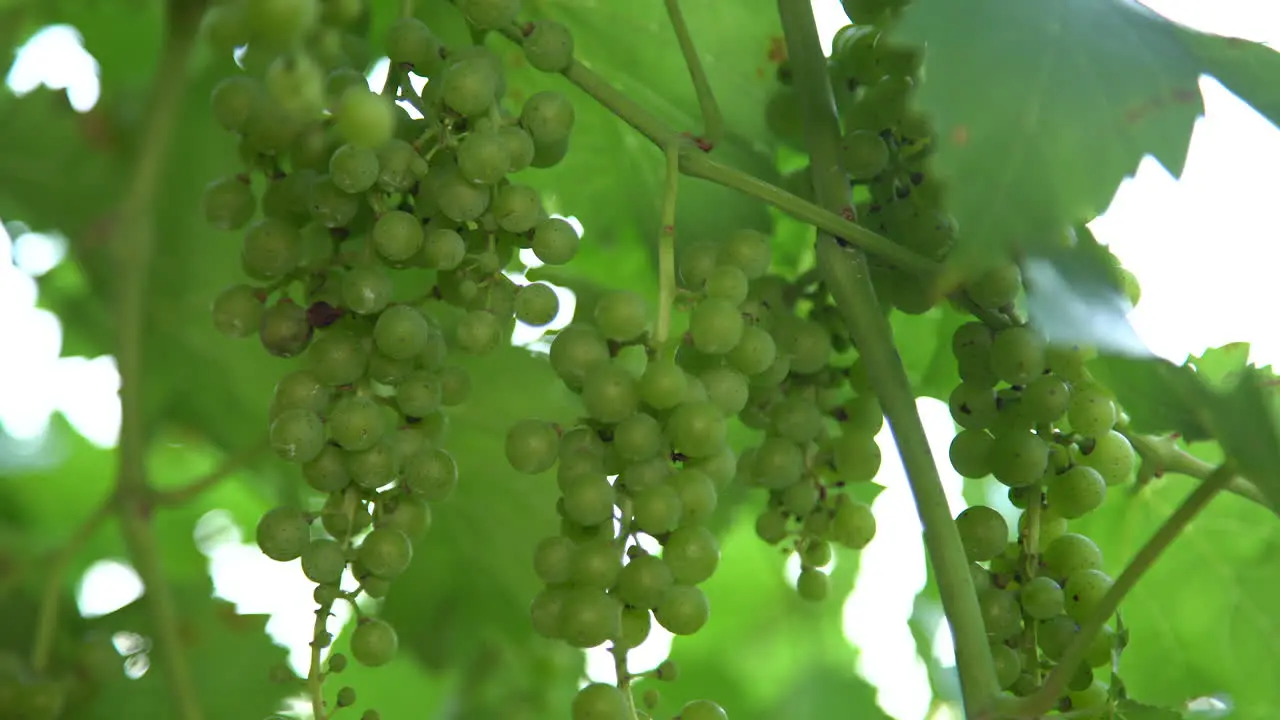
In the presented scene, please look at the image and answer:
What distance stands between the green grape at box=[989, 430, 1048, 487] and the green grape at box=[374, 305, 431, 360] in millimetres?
289

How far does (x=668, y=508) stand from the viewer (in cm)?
55

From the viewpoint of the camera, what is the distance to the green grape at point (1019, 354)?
62 cm

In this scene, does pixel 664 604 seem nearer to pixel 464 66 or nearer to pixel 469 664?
pixel 464 66

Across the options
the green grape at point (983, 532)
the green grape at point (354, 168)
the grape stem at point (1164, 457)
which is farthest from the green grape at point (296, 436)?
the grape stem at point (1164, 457)

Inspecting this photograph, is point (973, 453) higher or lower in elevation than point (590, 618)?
higher

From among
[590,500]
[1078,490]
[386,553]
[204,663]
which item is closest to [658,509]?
[590,500]

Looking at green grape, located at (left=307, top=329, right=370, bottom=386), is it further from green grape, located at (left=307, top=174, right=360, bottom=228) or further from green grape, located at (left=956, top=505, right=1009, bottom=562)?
green grape, located at (left=956, top=505, right=1009, bottom=562)

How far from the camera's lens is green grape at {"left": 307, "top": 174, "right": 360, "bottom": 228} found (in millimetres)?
602

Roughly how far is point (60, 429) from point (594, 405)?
691mm

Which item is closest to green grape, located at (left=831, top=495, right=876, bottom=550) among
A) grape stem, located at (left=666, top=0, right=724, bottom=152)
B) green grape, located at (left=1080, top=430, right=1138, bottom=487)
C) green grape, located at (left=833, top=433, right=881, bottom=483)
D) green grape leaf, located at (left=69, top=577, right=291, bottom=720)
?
green grape, located at (left=833, top=433, right=881, bottom=483)

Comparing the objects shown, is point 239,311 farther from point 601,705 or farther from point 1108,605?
point 1108,605

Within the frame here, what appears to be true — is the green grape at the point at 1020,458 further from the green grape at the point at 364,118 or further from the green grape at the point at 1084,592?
the green grape at the point at 364,118

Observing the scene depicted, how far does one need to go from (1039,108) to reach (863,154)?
17 cm

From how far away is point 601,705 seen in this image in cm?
54
